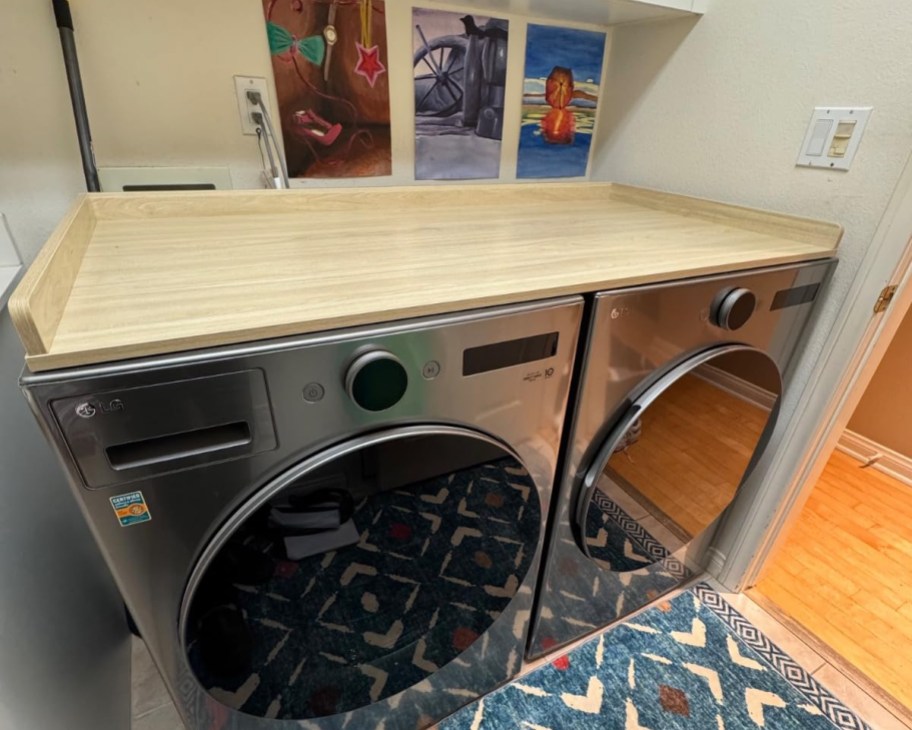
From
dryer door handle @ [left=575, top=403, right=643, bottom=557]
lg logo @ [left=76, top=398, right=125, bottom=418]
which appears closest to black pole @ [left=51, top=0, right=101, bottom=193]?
lg logo @ [left=76, top=398, right=125, bottom=418]

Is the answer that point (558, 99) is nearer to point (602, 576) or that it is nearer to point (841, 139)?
point (841, 139)

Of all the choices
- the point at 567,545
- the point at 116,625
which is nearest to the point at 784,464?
the point at 567,545

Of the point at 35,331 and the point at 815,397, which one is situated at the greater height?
the point at 35,331

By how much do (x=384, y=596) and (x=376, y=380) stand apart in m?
0.38

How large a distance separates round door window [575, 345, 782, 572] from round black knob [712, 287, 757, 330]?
0.20 feet

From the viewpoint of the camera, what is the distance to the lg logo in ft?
1.62

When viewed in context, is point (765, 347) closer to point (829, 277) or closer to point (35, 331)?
point (829, 277)

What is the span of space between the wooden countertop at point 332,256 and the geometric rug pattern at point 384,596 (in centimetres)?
28

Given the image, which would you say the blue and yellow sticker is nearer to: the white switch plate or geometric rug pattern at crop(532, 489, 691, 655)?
geometric rug pattern at crop(532, 489, 691, 655)

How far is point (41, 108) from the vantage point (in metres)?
0.90

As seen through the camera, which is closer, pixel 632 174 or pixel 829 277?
pixel 829 277

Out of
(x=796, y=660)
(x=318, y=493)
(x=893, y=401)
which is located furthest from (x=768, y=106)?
(x=893, y=401)

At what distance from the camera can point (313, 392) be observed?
1.95 ft

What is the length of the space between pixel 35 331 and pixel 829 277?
1333 mm
